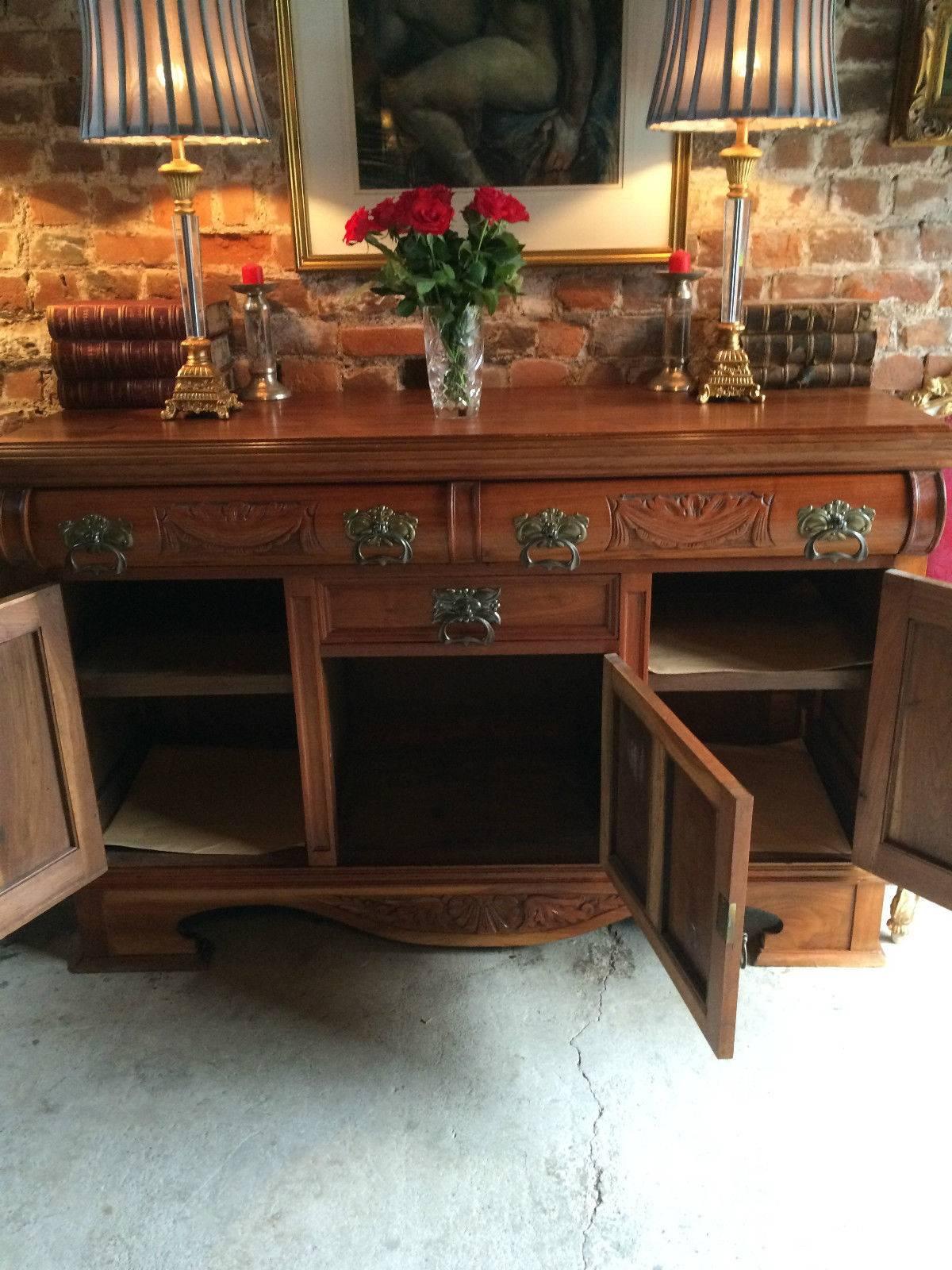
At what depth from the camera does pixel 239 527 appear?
67.6 inches

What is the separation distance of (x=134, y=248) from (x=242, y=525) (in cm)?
84

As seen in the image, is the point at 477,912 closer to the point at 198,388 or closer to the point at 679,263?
the point at 198,388

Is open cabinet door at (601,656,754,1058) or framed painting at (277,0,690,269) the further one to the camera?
framed painting at (277,0,690,269)

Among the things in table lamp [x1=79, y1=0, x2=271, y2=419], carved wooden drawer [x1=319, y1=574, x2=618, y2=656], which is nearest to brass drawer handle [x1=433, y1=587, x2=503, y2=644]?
carved wooden drawer [x1=319, y1=574, x2=618, y2=656]

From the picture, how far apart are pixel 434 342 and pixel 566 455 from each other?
38cm

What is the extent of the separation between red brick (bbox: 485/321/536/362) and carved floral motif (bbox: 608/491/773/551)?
Answer: 0.68 metres

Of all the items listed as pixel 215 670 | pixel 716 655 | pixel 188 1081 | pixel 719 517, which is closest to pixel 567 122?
pixel 719 517

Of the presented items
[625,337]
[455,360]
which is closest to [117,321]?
[455,360]

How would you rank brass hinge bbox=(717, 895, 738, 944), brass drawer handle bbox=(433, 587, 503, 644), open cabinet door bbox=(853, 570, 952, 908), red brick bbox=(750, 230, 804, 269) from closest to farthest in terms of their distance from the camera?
brass hinge bbox=(717, 895, 738, 944) < open cabinet door bbox=(853, 570, 952, 908) < brass drawer handle bbox=(433, 587, 503, 644) < red brick bbox=(750, 230, 804, 269)

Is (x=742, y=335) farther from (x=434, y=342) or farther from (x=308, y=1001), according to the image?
(x=308, y=1001)

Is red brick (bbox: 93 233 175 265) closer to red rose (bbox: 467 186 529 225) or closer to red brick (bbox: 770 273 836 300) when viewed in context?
red rose (bbox: 467 186 529 225)

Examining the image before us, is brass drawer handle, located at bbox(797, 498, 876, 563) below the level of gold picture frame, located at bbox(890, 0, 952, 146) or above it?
below

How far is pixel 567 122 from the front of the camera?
80.7 inches

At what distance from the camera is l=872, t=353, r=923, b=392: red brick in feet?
7.26
